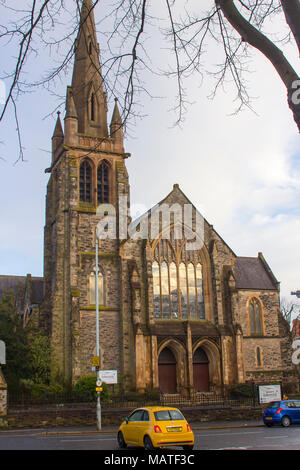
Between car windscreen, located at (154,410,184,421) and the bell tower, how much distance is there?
68.0ft

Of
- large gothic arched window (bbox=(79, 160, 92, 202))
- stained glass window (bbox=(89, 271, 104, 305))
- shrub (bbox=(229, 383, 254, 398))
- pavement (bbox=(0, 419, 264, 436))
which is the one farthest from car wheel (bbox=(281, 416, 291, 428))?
large gothic arched window (bbox=(79, 160, 92, 202))

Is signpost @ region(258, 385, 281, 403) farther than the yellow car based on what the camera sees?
Yes

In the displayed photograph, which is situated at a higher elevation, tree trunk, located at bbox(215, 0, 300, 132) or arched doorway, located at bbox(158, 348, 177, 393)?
tree trunk, located at bbox(215, 0, 300, 132)

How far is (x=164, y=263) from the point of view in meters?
40.0

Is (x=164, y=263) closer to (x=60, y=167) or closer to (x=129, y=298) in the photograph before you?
(x=129, y=298)

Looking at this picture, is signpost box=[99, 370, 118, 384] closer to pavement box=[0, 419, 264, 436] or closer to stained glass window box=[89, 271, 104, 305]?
pavement box=[0, 419, 264, 436]

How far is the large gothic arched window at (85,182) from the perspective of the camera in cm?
4097

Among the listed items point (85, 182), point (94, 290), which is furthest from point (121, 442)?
point (85, 182)

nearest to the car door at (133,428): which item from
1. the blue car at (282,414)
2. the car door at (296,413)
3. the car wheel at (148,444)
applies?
the car wheel at (148,444)

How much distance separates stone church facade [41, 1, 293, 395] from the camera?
36781mm

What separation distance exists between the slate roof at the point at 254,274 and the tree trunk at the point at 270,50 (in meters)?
38.8

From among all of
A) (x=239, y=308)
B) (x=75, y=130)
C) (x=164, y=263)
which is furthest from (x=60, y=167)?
(x=239, y=308)

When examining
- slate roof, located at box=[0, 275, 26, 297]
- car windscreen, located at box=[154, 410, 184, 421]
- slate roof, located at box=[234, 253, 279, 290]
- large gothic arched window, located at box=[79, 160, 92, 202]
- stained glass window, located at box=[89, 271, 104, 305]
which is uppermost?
large gothic arched window, located at box=[79, 160, 92, 202]
